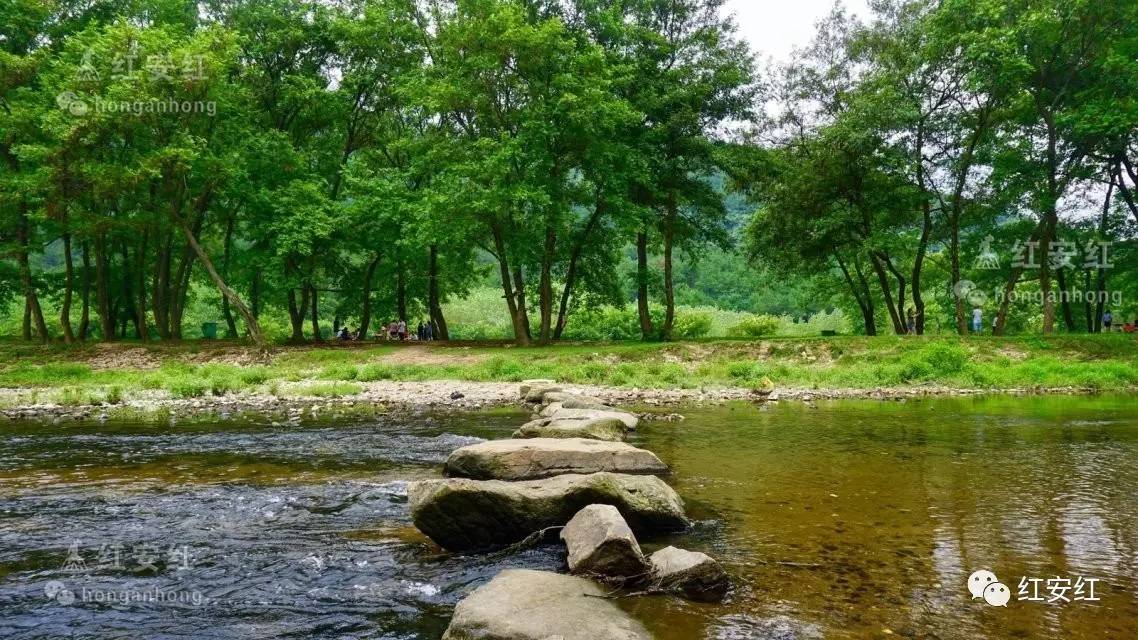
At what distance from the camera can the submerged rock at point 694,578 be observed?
5406 millimetres

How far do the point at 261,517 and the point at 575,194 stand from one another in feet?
85.7

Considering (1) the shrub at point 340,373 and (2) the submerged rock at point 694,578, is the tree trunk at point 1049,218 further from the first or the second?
(2) the submerged rock at point 694,578

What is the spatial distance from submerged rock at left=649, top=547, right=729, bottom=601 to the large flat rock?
2.73 meters

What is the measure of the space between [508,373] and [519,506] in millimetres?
18184

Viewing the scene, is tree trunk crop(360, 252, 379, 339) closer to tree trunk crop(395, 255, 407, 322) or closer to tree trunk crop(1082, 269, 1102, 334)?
tree trunk crop(395, 255, 407, 322)

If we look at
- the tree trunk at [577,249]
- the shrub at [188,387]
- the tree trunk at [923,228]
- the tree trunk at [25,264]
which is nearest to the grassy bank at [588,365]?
the shrub at [188,387]

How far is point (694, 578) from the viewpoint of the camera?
5438mm

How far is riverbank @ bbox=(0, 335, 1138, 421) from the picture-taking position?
19219mm

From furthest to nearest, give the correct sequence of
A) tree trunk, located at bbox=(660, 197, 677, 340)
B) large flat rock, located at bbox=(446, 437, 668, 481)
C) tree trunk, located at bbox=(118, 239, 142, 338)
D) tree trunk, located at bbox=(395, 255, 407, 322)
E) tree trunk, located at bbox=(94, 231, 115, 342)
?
tree trunk, located at bbox=(395, 255, 407, 322), tree trunk, located at bbox=(118, 239, 142, 338), tree trunk, located at bbox=(660, 197, 677, 340), tree trunk, located at bbox=(94, 231, 115, 342), large flat rock, located at bbox=(446, 437, 668, 481)

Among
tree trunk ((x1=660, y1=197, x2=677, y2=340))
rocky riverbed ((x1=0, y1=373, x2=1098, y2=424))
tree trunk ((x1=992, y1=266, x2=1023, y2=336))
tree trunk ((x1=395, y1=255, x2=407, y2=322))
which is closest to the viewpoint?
rocky riverbed ((x1=0, y1=373, x2=1098, y2=424))

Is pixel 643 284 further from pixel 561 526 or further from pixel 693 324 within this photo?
pixel 561 526

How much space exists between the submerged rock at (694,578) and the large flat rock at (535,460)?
2734 mm

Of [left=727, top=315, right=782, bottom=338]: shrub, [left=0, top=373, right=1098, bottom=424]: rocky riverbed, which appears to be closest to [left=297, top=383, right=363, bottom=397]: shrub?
[left=0, top=373, right=1098, bottom=424]: rocky riverbed

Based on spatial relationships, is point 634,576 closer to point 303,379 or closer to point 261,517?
point 261,517
